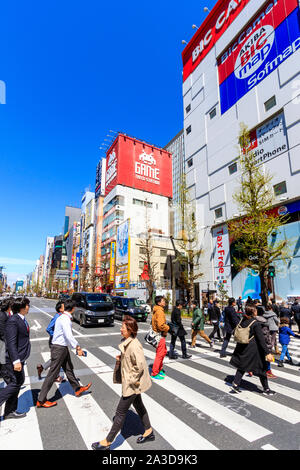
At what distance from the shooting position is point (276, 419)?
3.68m

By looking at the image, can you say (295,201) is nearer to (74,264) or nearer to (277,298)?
(277,298)

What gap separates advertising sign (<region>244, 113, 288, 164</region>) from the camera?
759 inches

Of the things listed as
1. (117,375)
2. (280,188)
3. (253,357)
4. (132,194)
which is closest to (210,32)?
(280,188)

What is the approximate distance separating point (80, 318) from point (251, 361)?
1184 cm

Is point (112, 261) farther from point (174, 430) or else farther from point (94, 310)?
point (174, 430)

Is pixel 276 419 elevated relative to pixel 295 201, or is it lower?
lower

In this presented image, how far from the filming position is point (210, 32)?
2978 centimetres

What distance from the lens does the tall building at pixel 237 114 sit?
18547 millimetres

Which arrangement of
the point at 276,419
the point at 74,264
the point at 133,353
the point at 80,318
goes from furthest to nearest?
the point at 74,264
the point at 80,318
the point at 276,419
the point at 133,353

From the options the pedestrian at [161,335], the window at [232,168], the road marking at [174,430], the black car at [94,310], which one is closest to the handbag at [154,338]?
the pedestrian at [161,335]

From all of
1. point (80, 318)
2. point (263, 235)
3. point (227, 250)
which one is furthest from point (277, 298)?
point (80, 318)

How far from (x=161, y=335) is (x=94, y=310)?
861 cm

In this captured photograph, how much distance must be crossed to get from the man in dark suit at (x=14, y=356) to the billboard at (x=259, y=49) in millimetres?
25472

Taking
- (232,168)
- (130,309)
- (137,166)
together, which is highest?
(137,166)
